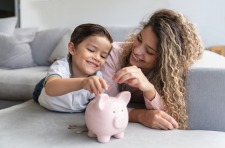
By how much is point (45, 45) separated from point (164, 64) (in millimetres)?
1649

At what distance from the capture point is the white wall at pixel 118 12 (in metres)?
2.79

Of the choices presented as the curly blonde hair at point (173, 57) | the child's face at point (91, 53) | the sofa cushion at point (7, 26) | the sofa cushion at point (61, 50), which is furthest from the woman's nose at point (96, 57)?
the sofa cushion at point (7, 26)

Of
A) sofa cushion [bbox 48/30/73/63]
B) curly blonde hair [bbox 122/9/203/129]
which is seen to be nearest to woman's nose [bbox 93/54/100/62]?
curly blonde hair [bbox 122/9/203/129]

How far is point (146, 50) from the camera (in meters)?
1.14

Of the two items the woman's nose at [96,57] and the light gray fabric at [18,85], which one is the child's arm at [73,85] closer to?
the woman's nose at [96,57]

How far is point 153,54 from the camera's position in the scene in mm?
1138

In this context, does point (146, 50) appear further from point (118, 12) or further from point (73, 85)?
point (118, 12)

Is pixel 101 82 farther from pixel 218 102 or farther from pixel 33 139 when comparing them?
pixel 218 102

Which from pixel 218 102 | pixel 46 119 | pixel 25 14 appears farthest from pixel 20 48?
pixel 218 102

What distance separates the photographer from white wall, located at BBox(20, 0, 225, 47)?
279cm

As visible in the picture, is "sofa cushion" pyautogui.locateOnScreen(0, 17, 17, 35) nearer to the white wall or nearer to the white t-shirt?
the white wall

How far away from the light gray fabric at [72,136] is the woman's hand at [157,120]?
0.02 metres

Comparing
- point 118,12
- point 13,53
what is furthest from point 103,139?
point 118,12

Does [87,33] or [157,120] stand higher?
[87,33]
